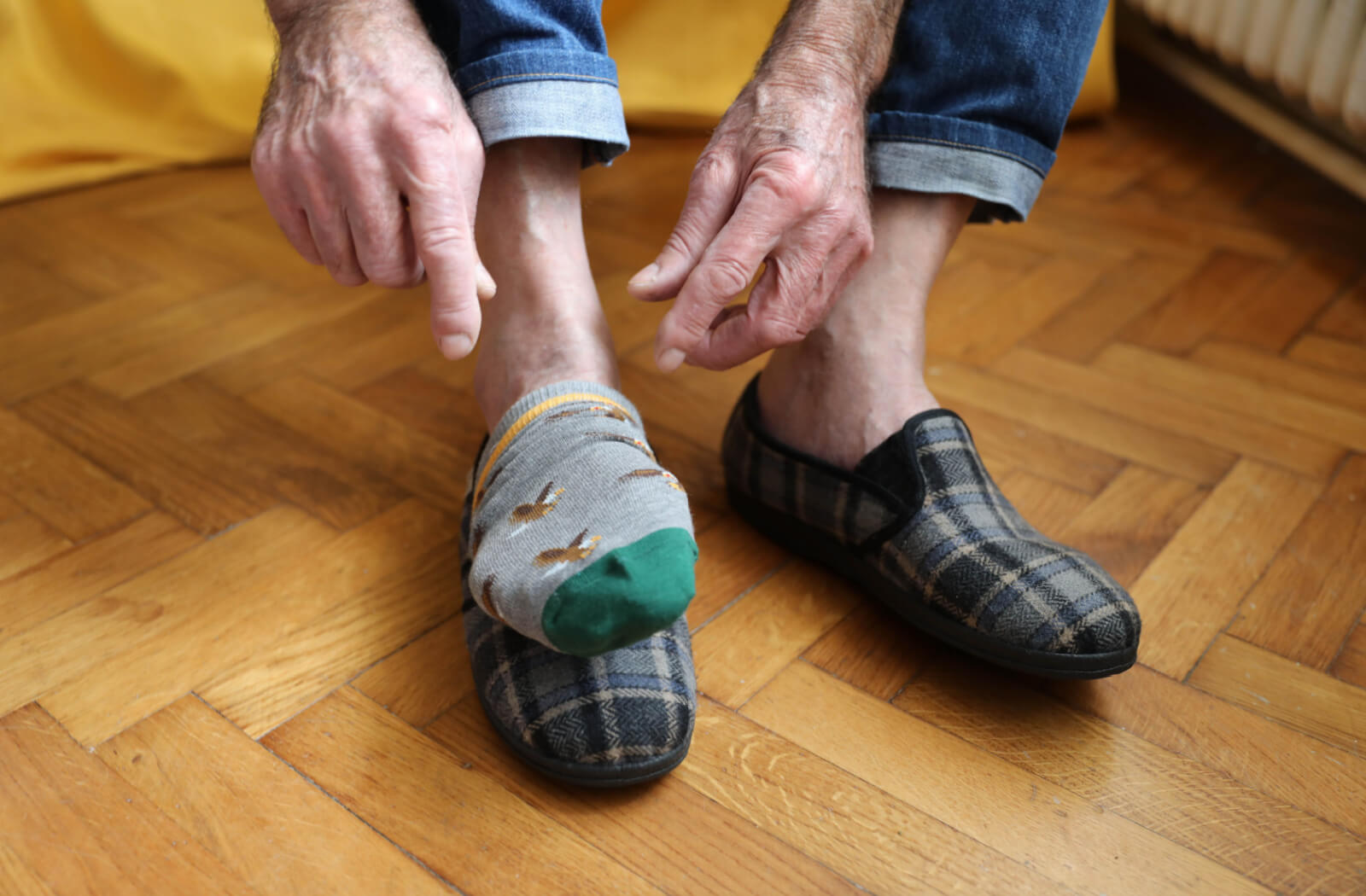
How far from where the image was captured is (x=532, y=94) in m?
0.59

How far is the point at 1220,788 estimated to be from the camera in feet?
1.78

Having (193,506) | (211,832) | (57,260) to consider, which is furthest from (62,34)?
(211,832)

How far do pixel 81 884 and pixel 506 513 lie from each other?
25cm

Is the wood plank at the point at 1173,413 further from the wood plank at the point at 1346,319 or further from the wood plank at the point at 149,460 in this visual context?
the wood plank at the point at 149,460

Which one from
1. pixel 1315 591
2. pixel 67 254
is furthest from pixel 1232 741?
pixel 67 254

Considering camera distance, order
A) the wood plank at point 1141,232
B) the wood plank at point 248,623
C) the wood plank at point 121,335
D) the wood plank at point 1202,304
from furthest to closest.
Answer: the wood plank at point 1141,232 < the wood plank at point 1202,304 < the wood plank at point 121,335 < the wood plank at point 248,623

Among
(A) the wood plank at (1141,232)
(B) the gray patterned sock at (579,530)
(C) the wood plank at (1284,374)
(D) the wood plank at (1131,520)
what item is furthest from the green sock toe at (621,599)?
(A) the wood plank at (1141,232)

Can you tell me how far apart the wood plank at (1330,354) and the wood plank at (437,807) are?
82 centimetres

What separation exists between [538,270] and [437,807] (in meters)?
0.30

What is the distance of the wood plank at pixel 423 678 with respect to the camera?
584mm

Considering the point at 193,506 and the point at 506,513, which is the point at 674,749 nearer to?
the point at 506,513

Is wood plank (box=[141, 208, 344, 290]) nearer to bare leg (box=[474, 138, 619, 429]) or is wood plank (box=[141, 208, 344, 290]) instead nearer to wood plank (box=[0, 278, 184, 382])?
wood plank (box=[0, 278, 184, 382])

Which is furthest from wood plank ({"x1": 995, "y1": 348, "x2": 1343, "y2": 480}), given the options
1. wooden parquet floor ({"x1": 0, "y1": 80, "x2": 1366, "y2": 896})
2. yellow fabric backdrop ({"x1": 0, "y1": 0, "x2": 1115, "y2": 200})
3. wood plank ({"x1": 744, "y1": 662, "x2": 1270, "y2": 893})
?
yellow fabric backdrop ({"x1": 0, "y1": 0, "x2": 1115, "y2": 200})

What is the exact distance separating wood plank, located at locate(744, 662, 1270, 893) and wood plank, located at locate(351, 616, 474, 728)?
0.55ft
